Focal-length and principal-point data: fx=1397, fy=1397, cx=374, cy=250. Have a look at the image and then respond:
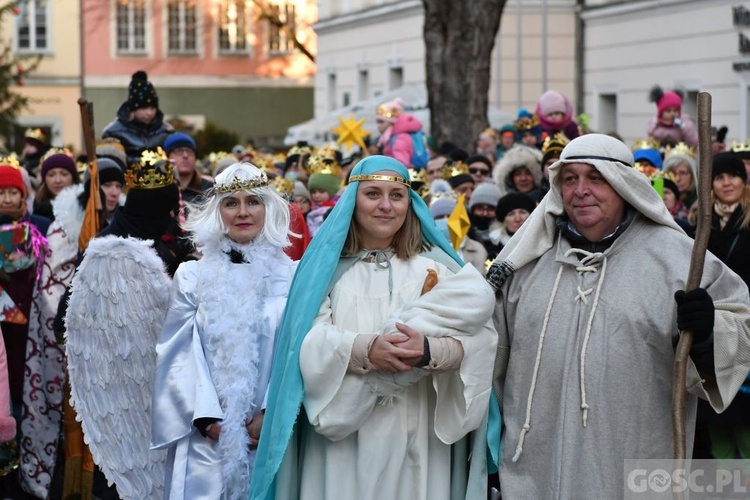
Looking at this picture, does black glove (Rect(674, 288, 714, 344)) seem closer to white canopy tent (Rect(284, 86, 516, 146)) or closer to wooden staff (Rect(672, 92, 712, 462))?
wooden staff (Rect(672, 92, 712, 462))

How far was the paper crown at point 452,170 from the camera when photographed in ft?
40.2

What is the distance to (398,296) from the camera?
5.10 meters

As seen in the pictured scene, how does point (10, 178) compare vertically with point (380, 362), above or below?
above

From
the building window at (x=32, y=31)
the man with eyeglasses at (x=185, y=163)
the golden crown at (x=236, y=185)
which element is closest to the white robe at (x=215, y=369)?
the golden crown at (x=236, y=185)

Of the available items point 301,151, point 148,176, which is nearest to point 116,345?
point 148,176

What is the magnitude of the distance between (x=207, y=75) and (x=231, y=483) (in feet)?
158

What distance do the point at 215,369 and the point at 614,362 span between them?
1927 mm

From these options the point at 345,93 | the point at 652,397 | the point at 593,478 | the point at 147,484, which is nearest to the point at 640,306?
the point at 652,397

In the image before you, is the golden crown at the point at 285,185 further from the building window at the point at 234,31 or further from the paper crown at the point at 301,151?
the building window at the point at 234,31

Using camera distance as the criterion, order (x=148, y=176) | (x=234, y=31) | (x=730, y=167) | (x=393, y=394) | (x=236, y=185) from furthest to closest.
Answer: (x=234, y=31) → (x=730, y=167) → (x=148, y=176) → (x=236, y=185) → (x=393, y=394)

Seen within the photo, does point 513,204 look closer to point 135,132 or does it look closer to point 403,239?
point 135,132

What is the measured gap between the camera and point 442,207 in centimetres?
996

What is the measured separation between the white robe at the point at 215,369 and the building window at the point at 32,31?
48066 millimetres

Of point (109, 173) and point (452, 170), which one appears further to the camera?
point (452, 170)
